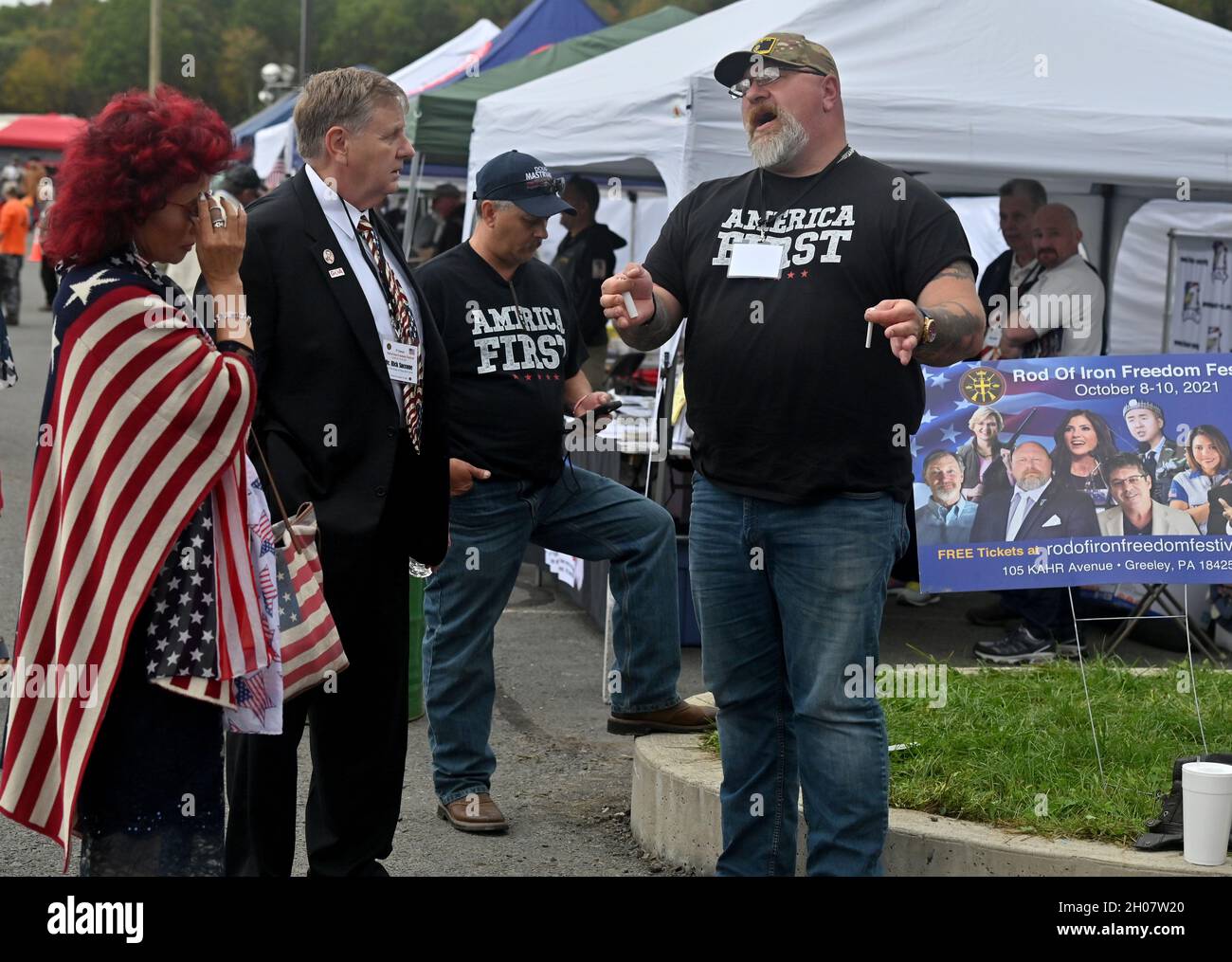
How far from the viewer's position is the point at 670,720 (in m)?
5.41

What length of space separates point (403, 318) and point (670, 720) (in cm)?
224

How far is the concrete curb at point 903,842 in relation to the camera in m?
3.81

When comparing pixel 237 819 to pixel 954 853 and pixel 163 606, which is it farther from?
pixel 954 853

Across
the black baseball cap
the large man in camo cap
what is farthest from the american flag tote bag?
the black baseball cap

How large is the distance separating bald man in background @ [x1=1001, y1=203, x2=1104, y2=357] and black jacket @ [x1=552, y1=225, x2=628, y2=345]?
11.8 feet

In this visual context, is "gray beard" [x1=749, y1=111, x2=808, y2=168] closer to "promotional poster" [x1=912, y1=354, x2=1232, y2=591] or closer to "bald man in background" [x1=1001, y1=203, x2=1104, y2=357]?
"promotional poster" [x1=912, y1=354, x2=1232, y2=591]

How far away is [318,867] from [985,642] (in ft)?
13.9

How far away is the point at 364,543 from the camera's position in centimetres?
354

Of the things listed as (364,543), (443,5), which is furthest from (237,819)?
(443,5)

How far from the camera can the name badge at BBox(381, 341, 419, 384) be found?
3.55 metres

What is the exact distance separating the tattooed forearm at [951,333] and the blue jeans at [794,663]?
387 mm

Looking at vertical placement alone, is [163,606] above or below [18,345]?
above

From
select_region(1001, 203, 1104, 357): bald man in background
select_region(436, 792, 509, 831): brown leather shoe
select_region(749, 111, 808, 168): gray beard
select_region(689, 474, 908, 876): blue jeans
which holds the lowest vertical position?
select_region(436, 792, 509, 831): brown leather shoe

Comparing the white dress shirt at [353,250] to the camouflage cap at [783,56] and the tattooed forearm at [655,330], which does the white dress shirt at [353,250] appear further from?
the camouflage cap at [783,56]
